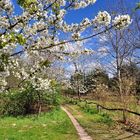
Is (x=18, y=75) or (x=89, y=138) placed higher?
(x=18, y=75)

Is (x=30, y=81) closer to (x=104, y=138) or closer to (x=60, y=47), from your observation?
(x=60, y=47)

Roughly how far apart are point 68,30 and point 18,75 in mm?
1409

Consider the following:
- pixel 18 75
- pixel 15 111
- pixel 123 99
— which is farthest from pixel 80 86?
pixel 18 75

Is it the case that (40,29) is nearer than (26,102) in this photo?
Yes

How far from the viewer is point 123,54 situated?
87.7 feet

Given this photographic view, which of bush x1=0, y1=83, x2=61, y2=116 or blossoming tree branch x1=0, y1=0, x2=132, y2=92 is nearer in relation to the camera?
blossoming tree branch x1=0, y1=0, x2=132, y2=92

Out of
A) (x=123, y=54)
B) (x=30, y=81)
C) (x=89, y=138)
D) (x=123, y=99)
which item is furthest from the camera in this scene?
(x=123, y=54)

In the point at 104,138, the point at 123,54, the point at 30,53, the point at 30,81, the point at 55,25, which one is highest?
the point at 123,54

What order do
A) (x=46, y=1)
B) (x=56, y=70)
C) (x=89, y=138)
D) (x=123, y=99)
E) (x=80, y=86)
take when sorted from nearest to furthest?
(x=46, y=1), (x=89, y=138), (x=123, y=99), (x=56, y=70), (x=80, y=86)

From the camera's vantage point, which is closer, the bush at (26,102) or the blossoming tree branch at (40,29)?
the blossoming tree branch at (40,29)

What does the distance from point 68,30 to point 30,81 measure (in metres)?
1.31

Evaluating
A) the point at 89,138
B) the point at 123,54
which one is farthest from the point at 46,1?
the point at 123,54

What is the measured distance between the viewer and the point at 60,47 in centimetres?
779

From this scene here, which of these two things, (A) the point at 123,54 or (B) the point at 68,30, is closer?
(B) the point at 68,30
